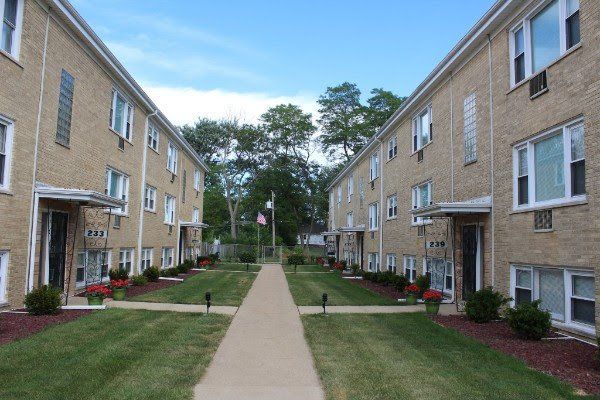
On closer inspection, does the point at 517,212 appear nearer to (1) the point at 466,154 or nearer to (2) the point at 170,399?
(1) the point at 466,154

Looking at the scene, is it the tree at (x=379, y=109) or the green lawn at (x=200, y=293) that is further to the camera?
the tree at (x=379, y=109)

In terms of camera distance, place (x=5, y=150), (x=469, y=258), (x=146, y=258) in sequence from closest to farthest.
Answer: (x=5, y=150)
(x=469, y=258)
(x=146, y=258)

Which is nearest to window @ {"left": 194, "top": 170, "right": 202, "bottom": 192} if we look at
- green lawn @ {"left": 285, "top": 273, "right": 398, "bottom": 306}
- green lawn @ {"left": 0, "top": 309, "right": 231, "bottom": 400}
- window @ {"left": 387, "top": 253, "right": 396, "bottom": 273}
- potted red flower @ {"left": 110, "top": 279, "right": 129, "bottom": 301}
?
green lawn @ {"left": 285, "top": 273, "right": 398, "bottom": 306}

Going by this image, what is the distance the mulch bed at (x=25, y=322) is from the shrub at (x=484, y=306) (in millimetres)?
8367

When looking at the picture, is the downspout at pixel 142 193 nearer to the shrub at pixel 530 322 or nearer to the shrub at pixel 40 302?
the shrub at pixel 40 302

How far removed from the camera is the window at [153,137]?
22062 millimetres

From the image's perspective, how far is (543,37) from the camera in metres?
10.4

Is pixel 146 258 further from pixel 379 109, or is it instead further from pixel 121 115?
pixel 379 109

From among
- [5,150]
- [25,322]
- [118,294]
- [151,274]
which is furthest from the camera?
[151,274]

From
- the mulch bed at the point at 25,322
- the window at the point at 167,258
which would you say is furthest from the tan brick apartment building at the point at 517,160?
the window at the point at 167,258

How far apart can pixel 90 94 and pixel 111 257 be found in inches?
221

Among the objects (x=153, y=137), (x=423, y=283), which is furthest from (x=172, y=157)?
(x=423, y=283)

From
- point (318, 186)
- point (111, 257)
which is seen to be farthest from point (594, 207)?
point (318, 186)

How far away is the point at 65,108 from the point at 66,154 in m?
1.22
